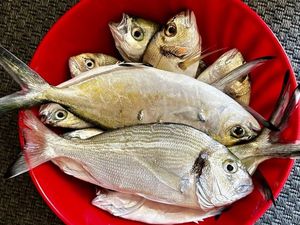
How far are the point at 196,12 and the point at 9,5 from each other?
39cm

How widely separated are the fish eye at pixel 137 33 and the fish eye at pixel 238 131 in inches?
8.3

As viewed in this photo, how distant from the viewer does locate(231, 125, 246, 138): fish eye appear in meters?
0.87

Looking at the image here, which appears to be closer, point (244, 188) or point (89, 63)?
point (244, 188)

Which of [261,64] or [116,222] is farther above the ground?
[261,64]

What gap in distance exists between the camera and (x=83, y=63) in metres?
0.96

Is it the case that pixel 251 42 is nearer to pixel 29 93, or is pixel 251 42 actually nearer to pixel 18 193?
pixel 29 93

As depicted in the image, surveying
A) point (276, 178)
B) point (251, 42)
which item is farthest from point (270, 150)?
point (251, 42)

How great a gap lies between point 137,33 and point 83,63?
10 centimetres

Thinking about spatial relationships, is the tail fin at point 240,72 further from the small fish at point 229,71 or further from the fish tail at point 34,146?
the fish tail at point 34,146

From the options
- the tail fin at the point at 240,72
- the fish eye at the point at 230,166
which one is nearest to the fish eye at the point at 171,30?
the tail fin at the point at 240,72

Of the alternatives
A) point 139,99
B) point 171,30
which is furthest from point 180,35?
point 139,99

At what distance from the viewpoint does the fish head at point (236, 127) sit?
0.86 m

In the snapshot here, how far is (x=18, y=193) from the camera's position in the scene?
3.59 feet

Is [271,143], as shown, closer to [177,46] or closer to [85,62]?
[177,46]
